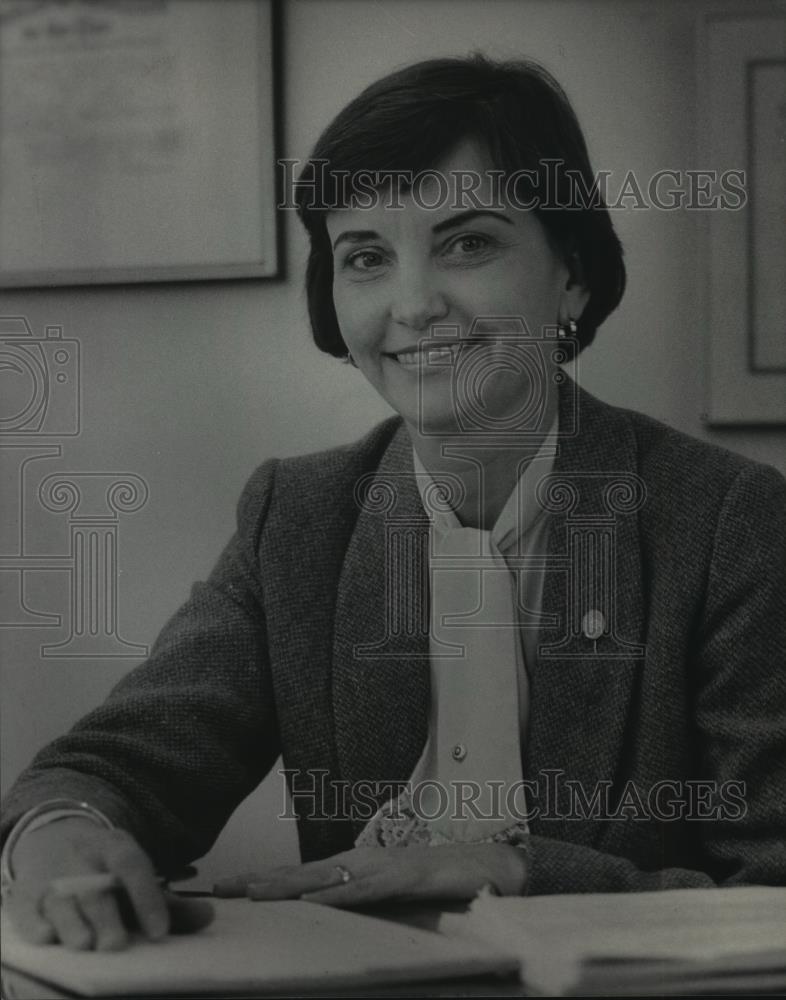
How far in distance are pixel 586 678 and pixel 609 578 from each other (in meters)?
0.08

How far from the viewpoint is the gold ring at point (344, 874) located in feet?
2.95

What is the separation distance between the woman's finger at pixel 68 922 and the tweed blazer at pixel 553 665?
0.20 metres

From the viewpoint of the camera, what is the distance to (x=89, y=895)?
0.77 m

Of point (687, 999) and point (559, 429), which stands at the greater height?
point (559, 429)

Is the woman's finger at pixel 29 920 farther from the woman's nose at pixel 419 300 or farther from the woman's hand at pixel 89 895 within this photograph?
the woman's nose at pixel 419 300

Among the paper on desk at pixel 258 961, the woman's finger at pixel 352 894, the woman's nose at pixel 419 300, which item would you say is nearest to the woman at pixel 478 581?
the woman's nose at pixel 419 300

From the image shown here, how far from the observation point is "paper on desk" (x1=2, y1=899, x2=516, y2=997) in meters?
0.70

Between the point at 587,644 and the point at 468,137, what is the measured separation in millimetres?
426

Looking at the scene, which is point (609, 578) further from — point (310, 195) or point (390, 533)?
point (310, 195)

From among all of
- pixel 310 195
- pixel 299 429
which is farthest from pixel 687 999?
pixel 310 195

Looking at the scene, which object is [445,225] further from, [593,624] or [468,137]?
[593,624]

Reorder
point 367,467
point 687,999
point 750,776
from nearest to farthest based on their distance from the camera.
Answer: point 687,999, point 750,776, point 367,467

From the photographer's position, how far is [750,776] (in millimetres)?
1009
